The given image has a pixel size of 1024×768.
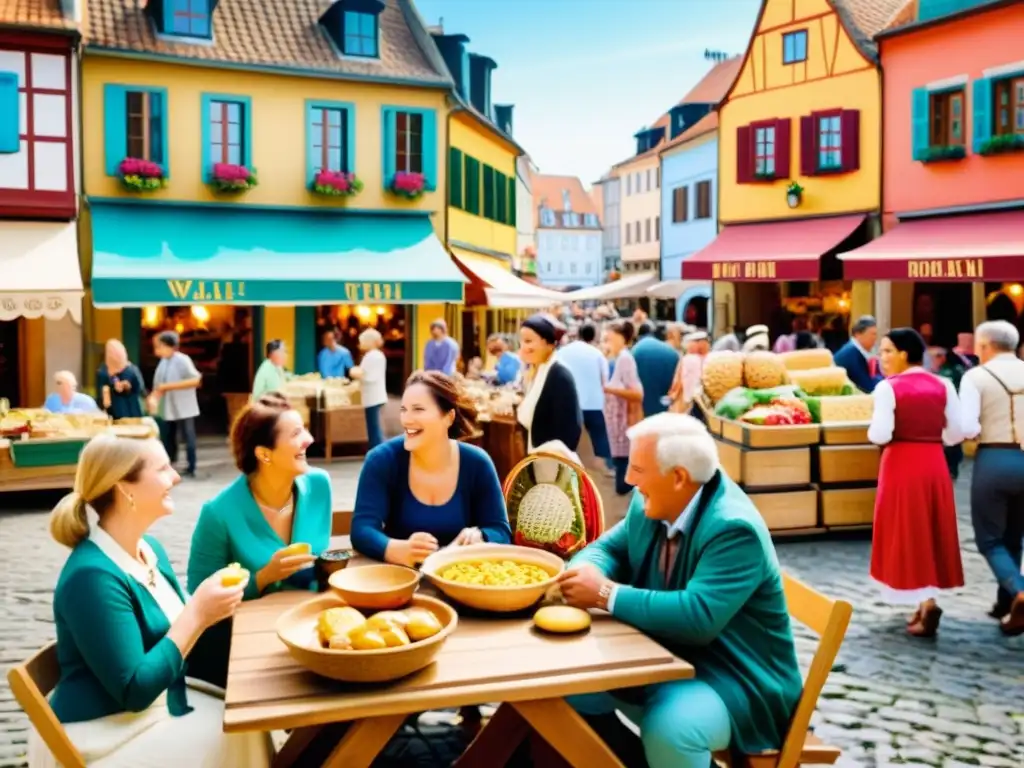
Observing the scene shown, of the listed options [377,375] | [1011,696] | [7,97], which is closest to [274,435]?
[1011,696]

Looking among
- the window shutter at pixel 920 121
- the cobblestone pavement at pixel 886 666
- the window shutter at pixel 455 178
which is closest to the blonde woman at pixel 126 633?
the cobblestone pavement at pixel 886 666

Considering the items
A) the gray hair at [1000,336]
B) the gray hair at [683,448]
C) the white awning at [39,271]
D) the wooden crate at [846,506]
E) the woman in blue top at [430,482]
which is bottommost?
the wooden crate at [846,506]

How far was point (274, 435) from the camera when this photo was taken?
4.23 metres

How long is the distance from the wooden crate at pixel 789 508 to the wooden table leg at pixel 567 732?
630 cm

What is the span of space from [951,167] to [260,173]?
12.2m

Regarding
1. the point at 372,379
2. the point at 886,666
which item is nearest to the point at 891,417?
the point at 886,666

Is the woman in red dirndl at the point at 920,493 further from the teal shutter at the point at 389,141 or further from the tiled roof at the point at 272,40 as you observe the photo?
the tiled roof at the point at 272,40

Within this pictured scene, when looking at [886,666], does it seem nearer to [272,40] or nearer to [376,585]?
[376,585]

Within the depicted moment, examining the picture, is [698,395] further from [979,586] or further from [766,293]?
[766,293]

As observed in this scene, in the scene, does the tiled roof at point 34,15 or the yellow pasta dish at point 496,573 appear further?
the tiled roof at point 34,15

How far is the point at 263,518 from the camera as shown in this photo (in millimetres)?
4195

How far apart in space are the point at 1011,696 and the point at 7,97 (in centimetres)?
1576

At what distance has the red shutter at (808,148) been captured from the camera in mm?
21922

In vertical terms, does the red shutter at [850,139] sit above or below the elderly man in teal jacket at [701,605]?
above
